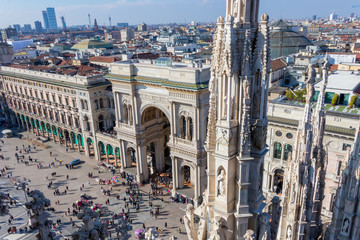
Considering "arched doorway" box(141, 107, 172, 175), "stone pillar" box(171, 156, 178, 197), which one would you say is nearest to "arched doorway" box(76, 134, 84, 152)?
"arched doorway" box(141, 107, 172, 175)

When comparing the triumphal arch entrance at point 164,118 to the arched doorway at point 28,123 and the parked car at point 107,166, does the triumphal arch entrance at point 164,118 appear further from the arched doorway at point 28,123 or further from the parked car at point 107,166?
the arched doorway at point 28,123

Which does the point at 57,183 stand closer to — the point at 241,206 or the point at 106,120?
the point at 106,120

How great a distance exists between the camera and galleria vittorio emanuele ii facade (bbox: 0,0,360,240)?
11367 millimetres

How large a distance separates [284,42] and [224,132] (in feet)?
305

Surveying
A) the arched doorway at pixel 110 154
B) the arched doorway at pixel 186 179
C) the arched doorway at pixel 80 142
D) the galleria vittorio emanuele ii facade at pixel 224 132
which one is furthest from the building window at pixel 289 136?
the arched doorway at pixel 80 142

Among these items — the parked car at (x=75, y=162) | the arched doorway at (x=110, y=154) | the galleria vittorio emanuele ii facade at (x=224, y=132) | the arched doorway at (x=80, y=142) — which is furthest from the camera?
the arched doorway at (x=80, y=142)

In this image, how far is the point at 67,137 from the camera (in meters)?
69.9

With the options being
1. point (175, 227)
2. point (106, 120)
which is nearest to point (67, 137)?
point (106, 120)

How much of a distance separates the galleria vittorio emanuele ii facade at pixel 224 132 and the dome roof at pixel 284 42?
5800 centimetres

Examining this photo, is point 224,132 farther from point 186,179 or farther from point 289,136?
point 186,179

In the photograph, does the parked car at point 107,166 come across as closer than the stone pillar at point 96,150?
Yes

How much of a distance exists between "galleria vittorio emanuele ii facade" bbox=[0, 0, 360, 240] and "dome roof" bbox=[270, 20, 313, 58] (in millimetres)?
58000

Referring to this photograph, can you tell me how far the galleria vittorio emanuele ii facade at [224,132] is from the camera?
11367 mm

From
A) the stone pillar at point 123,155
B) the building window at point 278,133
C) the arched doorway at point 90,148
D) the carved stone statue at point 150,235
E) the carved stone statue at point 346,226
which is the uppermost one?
the carved stone statue at point 150,235
